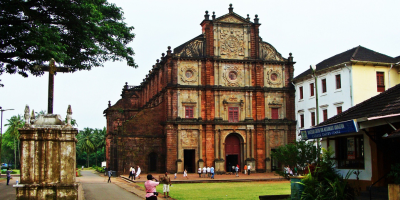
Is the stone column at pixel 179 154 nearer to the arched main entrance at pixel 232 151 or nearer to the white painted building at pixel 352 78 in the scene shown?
the arched main entrance at pixel 232 151

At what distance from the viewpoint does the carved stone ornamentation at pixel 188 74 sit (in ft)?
151

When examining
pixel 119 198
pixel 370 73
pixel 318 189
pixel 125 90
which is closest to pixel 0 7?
pixel 119 198

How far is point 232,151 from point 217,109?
4.99m

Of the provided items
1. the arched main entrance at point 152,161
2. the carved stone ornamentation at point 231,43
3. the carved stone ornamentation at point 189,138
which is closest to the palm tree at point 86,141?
the arched main entrance at point 152,161

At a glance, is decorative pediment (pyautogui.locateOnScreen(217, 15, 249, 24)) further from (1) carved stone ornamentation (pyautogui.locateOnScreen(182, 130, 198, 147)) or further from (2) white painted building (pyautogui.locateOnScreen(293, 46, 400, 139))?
(1) carved stone ornamentation (pyautogui.locateOnScreen(182, 130, 198, 147))

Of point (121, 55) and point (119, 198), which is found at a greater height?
point (121, 55)

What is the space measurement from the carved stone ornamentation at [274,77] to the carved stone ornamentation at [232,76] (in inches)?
131

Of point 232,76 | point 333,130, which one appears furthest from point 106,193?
point 232,76

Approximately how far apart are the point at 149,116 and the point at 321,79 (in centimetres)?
1837

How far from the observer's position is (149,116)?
46719 mm

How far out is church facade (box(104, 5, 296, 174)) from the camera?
45625mm

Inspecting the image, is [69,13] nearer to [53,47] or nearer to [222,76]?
[53,47]

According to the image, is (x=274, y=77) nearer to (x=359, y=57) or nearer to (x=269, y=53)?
(x=269, y=53)

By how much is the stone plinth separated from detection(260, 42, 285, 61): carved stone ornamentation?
120 ft
